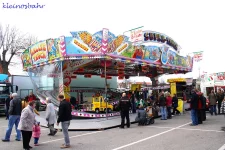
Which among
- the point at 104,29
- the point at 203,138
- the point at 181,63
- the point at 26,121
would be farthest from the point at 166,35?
the point at 26,121

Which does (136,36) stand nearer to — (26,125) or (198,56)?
(198,56)

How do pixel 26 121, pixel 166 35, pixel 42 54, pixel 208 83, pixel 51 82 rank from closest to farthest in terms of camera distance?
1. pixel 26 121
2. pixel 42 54
3. pixel 51 82
4. pixel 166 35
5. pixel 208 83

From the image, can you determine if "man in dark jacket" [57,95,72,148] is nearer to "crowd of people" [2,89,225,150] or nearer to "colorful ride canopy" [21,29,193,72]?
"crowd of people" [2,89,225,150]

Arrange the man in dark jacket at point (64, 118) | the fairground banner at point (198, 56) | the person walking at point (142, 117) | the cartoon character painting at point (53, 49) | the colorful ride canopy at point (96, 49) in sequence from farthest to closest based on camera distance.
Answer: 1. the fairground banner at point (198, 56)
2. the cartoon character painting at point (53, 49)
3. the colorful ride canopy at point (96, 49)
4. the person walking at point (142, 117)
5. the man in dark jacket at point (64, 118)

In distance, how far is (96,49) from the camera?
13891 mm

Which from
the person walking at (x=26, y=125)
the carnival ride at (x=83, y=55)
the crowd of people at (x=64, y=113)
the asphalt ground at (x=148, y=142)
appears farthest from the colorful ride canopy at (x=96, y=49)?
the person walking at (x=26, y=125)

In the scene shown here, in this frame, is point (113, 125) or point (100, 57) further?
point (100, 57)

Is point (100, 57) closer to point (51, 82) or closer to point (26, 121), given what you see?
point (51, 82)

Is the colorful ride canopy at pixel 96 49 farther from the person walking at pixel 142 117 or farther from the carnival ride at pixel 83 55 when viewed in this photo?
the person walking at pixel 142 117

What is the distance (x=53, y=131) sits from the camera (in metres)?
10.2

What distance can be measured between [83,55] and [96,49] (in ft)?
2.68

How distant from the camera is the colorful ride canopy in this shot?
45.4 feet

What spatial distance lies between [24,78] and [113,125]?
546 inches

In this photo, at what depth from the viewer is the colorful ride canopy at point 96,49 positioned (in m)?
13.8
